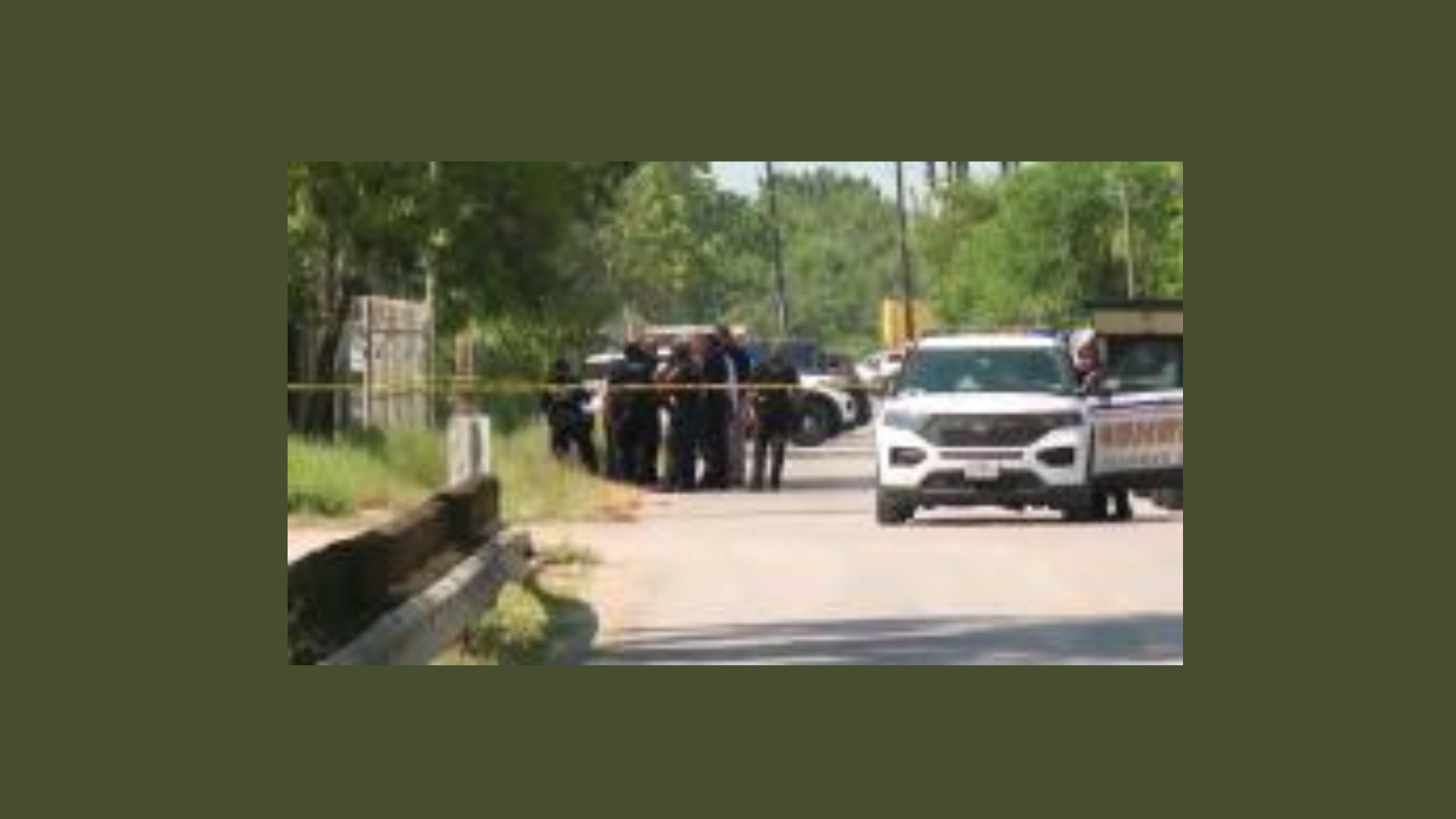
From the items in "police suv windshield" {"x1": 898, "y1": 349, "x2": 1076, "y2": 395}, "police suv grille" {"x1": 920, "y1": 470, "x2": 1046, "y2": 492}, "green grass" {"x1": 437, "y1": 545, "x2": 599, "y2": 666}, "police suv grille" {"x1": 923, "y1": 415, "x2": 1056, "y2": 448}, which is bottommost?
"green grass" {"x1": 437, "y1": 545, "x2": 599, "y2": 666}

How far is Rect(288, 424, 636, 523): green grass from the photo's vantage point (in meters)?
35.9

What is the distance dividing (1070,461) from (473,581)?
1304 cm

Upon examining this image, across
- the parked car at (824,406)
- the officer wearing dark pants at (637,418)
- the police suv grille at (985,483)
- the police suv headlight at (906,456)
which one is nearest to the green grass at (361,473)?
the officer wearing dark pants at (637,418)

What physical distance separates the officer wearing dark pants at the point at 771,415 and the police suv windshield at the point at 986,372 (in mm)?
7022

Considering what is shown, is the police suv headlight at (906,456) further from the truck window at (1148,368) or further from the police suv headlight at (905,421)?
the truck window at (1148,368)

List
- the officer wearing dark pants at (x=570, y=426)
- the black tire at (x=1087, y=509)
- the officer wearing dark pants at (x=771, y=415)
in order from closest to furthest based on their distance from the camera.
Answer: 1. the black tire at (x=1087, y=509)
2. the officer wearing dark pants at (x=771, y=415)
3. the officer wearing dark pants at (x=570, y=426)

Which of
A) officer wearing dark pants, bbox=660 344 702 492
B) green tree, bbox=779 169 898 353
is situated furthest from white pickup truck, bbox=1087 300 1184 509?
green tree, bbox=779 169 898 353

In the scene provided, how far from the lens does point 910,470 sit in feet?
110

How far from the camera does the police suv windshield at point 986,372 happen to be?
34.2 metres

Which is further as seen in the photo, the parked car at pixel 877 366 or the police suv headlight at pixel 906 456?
the parked car at pixel 877 366

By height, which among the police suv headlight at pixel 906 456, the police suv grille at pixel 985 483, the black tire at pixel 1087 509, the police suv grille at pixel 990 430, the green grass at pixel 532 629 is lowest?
the green grass at pixel 532 629

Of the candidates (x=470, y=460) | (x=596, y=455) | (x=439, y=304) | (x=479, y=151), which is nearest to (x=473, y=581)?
(x=479, y=151)

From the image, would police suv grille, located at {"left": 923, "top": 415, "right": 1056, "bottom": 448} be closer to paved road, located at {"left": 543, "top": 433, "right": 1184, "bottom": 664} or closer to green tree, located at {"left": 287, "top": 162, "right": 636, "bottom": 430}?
paved road, located at {"left": 543, "top": 433, "right": 1184, "bottom": 664}

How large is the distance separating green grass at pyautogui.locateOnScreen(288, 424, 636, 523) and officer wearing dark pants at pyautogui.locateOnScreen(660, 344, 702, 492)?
1.37 meters
